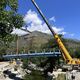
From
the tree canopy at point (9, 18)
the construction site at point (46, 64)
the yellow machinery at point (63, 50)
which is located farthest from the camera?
the construction site at point (46, 64)

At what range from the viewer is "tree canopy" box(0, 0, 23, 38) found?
2095 centimetres

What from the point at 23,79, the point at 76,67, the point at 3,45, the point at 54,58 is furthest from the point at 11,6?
the point at 54,58

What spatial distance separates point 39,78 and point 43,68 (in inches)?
659

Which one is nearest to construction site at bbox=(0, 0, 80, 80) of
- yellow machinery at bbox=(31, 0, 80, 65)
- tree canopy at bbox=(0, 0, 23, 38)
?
yellow machinery at bbox=(31, 0, 80, 65)

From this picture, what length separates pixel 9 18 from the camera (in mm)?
21828

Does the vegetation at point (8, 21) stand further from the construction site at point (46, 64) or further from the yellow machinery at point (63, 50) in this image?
the yellow machinery at point (63, 50)

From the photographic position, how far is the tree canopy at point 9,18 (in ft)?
68.7

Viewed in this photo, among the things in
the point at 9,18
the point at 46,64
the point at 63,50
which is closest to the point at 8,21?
the point at 9,18

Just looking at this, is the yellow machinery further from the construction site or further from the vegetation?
the vegetation

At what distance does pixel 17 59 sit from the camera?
9688cm

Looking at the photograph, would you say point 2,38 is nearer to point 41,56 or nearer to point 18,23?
point 18,23

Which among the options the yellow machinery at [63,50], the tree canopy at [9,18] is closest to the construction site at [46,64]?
the yellow machinery at [63,50]

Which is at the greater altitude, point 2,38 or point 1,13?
point 1,13

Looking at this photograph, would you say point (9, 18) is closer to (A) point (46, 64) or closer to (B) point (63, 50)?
(B) point (63, 50)
